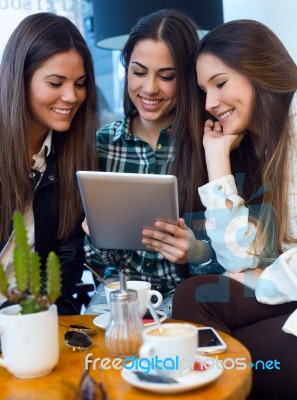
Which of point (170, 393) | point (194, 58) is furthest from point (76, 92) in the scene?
point (170, 393)

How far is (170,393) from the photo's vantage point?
0.89 meters

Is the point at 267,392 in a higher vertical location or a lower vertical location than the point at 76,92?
lower

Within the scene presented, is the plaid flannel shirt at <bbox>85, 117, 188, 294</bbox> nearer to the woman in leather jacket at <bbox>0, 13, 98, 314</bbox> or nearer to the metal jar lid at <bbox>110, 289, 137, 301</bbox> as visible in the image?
the woman in leather jacket at <bbox>0, 13, 98, 314</bbox>

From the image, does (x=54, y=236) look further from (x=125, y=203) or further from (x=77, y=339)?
(x=77, y=339)

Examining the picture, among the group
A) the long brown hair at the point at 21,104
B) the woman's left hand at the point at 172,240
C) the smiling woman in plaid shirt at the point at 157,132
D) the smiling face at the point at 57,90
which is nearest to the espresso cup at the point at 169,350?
the woman's left hand at the point at 172,240

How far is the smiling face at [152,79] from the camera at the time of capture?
1858 mm

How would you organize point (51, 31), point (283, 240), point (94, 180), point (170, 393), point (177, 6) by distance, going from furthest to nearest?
point (177, 6) → point (51, 31) → point (283, 240) → point (94, 180) → point (170, 393)

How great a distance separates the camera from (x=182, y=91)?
1829 mm

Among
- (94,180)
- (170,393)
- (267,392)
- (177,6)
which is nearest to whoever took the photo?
(170,393)

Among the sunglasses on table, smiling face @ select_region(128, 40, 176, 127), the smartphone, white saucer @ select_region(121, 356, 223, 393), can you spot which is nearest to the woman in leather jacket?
smiling face @ select_region(128, 40, 176, 127)

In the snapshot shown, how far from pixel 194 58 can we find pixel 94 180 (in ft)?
1.89

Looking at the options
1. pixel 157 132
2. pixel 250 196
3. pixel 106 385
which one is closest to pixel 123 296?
pixel 106 385

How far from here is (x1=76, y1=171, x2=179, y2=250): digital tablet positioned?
4.64 ft

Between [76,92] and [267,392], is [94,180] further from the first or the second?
[267,392]
